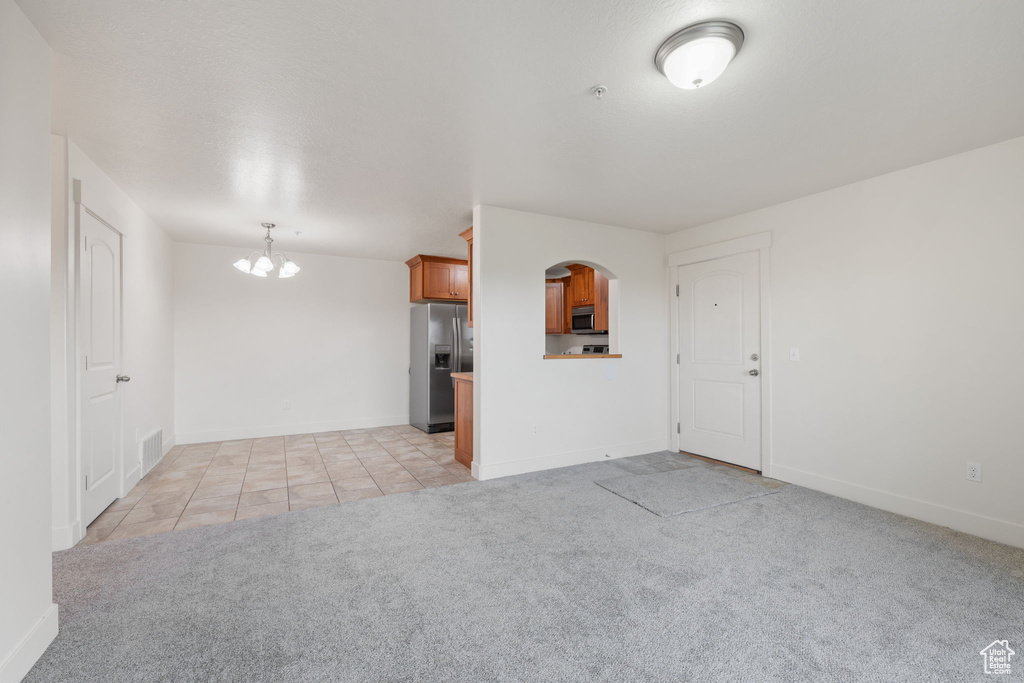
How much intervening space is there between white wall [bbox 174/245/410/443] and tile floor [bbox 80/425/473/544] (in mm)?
398

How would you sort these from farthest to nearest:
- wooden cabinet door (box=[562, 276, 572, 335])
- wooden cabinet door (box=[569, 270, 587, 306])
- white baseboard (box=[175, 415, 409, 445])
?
wooden cabinet door (box=[562, 276, 572, 335]) < wooden cabinet door (box=[569, 270, 587, 306]) < white baseboard (box=[175, 415, 409, 445])

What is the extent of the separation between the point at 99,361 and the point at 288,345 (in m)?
2.74

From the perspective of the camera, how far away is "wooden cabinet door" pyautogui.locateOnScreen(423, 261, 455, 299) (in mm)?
5984

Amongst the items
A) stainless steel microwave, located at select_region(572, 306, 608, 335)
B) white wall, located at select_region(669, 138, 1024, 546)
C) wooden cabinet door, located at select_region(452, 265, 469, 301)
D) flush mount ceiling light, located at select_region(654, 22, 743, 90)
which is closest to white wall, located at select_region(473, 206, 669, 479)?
white wall, located at select_region(669, 138, 1024, 546)

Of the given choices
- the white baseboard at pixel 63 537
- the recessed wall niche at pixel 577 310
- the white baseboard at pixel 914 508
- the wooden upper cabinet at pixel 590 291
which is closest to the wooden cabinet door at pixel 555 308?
the recessed wall niche at pixel 577 310

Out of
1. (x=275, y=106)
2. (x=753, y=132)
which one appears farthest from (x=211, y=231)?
(x=753, y=132)

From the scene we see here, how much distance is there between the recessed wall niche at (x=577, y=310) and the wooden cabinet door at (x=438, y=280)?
54.6 inches

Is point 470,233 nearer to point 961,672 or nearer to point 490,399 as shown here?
point 490,399

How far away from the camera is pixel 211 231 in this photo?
186 inches

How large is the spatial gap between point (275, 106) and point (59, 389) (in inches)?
80.9

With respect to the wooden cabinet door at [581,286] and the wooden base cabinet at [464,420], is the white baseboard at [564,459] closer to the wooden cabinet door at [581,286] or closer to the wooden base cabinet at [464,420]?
the wooden base cabinet at [464,420]

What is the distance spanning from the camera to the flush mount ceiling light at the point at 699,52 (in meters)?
1.67

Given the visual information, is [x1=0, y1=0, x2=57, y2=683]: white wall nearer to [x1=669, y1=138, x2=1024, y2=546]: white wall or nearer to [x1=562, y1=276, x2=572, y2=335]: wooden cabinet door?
[x1=669, y1=138, x2=1024, y2=546]: white wall

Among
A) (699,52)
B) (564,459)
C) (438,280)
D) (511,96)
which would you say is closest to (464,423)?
(564,459)
